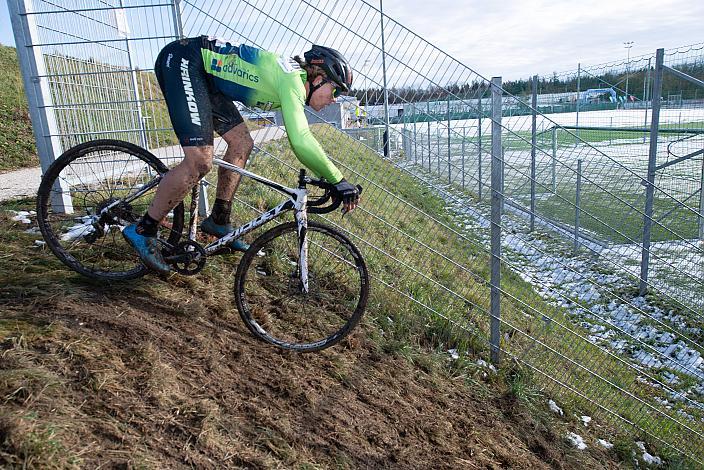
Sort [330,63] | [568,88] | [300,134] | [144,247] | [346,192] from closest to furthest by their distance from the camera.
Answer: [300,134]
[346,192]
[330,63]
[144,247]
[568,88]

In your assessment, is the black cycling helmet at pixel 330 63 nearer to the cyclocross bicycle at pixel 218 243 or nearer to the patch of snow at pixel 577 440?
the cyclocross bicycle at pixel 218 243

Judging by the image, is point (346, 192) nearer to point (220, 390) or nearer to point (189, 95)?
point (189, 95)

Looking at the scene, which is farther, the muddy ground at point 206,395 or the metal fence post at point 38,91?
the metal fence post at point 38,91

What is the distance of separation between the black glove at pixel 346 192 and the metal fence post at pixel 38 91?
8.19ft

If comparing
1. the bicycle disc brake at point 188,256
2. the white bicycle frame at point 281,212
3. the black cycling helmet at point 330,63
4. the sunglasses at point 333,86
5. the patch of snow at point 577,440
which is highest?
the black cycling helmet at point 330,63

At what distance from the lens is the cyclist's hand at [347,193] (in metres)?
3.22

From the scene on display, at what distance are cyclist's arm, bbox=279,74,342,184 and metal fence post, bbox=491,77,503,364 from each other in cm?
160

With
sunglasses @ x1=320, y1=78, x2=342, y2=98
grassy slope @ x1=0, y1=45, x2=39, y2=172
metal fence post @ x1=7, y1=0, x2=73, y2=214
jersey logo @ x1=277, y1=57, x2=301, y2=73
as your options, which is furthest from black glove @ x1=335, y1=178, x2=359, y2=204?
grassy slope @ x1=0, y1=45, x2=39, y2=172

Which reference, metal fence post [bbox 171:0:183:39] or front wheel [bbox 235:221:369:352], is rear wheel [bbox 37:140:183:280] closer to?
front wheel [bbox 235:221:369:352]

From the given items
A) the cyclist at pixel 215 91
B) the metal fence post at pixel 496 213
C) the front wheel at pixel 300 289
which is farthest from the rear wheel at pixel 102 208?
the metal fence post at pixel 496 213

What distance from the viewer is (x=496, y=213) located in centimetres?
435

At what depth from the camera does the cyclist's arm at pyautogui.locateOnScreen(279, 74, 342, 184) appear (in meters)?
3.10

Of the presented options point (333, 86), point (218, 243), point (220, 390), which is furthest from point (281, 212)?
point (220, 390)

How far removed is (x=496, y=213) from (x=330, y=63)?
1.89 meters
